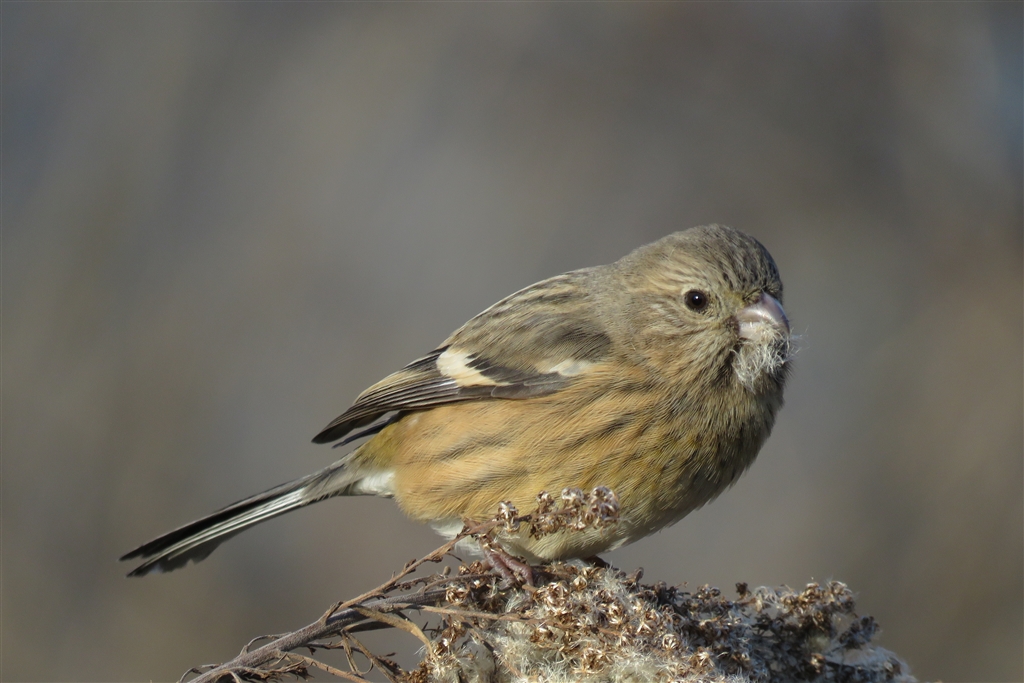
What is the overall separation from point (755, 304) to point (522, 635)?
1.76 metres

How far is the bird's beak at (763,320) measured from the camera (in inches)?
134

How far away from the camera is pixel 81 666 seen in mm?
6906

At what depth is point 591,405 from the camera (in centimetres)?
347

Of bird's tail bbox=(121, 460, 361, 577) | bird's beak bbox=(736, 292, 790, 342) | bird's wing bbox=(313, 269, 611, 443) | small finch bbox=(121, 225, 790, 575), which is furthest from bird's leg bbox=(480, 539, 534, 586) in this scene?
bird's tail bbox=(121, 460, 361, 577)

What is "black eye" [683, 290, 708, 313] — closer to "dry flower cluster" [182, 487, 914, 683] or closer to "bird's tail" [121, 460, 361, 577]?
"dry flower cluster" [182, 487, 914, 683]

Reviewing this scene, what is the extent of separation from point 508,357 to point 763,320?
1113 millimetres

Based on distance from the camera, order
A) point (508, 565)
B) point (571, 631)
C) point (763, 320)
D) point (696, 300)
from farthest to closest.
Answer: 1. point (696, 300)
2. point (763, 320)
3. point (508, 565)
4. point (571, 631)

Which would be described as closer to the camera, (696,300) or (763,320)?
(763,320)

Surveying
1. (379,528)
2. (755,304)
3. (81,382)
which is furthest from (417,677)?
(81,382)

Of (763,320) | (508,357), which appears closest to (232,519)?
(508,357)

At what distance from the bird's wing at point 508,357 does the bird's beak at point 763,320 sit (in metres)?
0.58

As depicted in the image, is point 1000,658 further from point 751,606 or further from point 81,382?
point 81,382

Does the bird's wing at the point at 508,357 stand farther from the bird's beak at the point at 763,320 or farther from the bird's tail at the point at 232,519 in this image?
the bird's beak at the point at 763,320

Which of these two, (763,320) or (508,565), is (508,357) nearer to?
(763,320)
